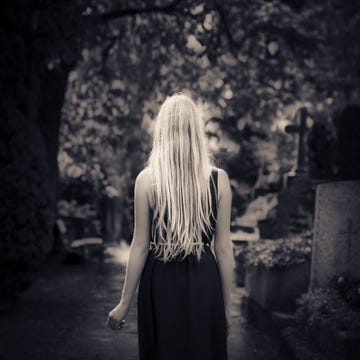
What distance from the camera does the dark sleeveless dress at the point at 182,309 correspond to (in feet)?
9.43

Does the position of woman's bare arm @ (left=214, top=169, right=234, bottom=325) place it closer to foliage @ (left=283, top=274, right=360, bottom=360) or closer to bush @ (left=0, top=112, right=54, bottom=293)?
foliage @ (left=283, top=274, right=360, bottom=360)

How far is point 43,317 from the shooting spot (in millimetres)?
6617

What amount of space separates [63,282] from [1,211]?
3.27 m

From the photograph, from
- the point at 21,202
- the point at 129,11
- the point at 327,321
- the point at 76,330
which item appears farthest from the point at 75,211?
the point at 327,321

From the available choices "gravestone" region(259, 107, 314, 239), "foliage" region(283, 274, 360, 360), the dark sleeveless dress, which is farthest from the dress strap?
"gravestone" region(259, 107, 314, 239)

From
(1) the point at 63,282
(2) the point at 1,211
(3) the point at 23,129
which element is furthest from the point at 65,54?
(1) the point at 63,282

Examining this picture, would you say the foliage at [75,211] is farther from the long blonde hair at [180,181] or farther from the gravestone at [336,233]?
the long blonde hair at [180,181]

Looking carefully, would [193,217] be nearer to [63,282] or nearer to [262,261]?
[262,261]

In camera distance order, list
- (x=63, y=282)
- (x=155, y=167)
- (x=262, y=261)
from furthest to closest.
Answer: (x=63, y=282)
(x=262, y=261)
(x=155, y=167)

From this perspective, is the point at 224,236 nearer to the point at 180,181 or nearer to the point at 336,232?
the point at 180,181

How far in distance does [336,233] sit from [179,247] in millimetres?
2949

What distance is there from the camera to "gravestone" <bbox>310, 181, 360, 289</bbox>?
5.19m

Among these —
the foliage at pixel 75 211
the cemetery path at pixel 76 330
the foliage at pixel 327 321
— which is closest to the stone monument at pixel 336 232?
the foliage at pixel 327 321

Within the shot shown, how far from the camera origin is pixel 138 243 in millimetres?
2881
